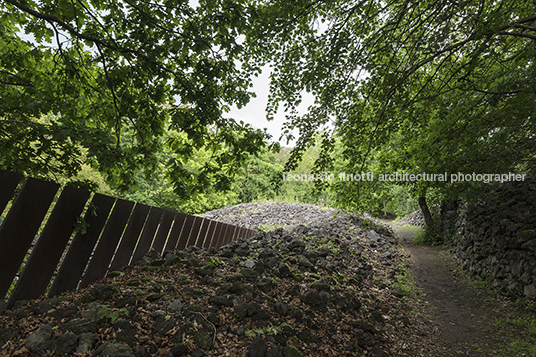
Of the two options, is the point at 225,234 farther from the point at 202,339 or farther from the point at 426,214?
the point at 426,214

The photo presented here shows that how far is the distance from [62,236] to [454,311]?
24.1 ft

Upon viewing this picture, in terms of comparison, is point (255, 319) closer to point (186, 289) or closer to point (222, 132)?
point (186, 289)

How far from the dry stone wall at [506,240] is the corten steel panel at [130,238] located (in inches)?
301

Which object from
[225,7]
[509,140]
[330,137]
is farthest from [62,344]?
[509,140]

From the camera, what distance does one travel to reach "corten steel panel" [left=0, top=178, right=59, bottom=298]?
221 cm

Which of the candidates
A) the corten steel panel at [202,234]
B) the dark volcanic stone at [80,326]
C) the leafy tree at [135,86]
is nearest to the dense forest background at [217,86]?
the leafy tree at [135,86]

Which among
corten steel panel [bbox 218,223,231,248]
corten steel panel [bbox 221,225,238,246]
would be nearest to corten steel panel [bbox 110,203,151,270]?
corten steel panel [bbox 218,223,231,248]

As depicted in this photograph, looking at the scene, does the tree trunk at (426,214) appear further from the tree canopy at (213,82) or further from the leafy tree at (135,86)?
the leafy tree at (135,86)

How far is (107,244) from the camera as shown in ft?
10.2

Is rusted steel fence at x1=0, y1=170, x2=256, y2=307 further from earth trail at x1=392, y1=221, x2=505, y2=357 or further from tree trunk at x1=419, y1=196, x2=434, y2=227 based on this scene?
tree trunk at x1=419, y1=196, x2=434, y2=227

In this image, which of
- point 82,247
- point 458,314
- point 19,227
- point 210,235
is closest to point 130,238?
point 82,247

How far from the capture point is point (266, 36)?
4176 mm

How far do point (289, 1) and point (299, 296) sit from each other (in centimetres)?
457

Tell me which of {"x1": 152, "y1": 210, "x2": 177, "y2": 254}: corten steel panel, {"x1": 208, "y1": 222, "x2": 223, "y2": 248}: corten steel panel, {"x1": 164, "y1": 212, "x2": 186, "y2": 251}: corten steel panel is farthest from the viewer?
{"x1": 208, "y1": 222, "x2": 223, "y2": 248}: corten steel panel
